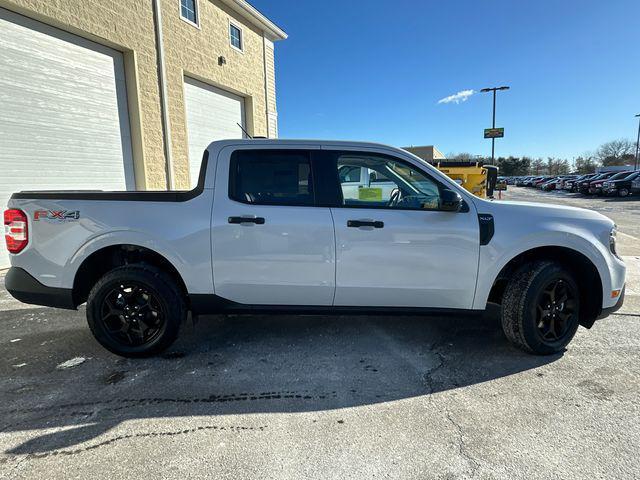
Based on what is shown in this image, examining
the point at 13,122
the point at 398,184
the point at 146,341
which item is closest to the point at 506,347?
the point at 398,184

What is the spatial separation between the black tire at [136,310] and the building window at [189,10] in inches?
425

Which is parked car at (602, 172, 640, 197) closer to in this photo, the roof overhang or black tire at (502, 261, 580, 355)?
the roof overhang

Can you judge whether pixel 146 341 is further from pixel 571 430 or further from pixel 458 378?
pixel 571 430

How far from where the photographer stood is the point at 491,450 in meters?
2.26

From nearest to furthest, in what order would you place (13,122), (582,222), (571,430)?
(571,430) < (582,222) < (13,122)

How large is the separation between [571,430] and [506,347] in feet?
3.95

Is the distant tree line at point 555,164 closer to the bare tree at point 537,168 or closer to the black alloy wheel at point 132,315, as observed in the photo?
the bare tree at point 537,168

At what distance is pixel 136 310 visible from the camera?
335 cm

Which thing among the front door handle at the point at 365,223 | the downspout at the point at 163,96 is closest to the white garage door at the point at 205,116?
the downspout at the point at 163,96

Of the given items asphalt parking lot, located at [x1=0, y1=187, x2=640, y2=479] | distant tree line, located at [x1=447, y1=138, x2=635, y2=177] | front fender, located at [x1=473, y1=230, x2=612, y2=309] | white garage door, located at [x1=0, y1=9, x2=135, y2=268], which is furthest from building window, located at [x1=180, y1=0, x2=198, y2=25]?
distant tree line, located at [x1=447, y1=138, x2=635, y2=177]

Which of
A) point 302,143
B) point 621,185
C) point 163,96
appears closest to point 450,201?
point 302,143

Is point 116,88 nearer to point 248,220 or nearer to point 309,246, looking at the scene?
point 248,220

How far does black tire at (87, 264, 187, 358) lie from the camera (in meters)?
3.26

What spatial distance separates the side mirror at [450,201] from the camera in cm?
309
